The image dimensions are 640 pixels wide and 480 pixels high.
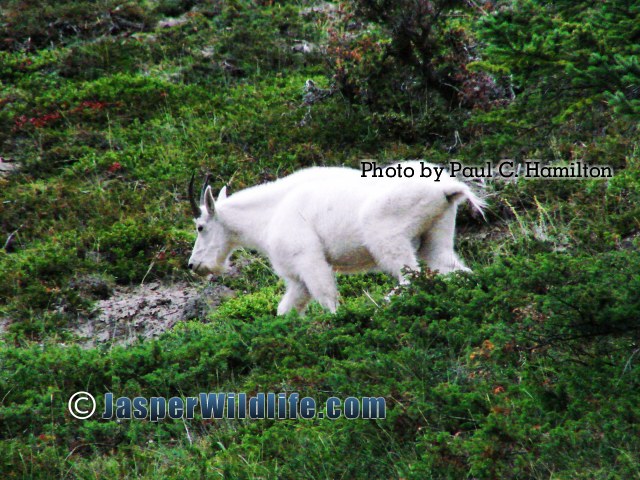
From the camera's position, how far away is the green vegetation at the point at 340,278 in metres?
6.18

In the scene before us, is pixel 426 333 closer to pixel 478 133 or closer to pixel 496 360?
pixel 496 360

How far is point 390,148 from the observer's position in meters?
14.8

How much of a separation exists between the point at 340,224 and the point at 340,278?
2.82 metres

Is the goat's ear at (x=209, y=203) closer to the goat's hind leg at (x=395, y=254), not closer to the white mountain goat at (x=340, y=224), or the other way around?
the white mountain goat at (x=340, y=224)

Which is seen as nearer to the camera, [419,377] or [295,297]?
[419,377]

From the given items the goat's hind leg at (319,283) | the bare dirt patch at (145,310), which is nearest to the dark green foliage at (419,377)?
the goat's hind leg at (319,283)

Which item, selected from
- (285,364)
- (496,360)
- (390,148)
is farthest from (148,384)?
(390,148)

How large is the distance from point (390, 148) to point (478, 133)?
4.67 ft

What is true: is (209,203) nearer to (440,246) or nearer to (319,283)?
(319,283)
